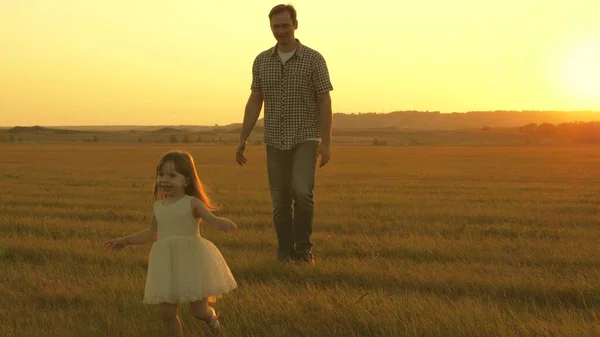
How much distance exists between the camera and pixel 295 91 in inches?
256

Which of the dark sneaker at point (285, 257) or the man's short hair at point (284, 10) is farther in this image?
the dark sneaker at point (285, 257)

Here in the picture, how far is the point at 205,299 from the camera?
4.14 meters

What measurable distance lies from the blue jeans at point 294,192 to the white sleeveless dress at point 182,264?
7.26 feet

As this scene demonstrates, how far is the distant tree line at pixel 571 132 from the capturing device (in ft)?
295

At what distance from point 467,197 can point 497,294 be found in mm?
8319

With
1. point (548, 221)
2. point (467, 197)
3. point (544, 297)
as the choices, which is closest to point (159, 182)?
point (544, 297)

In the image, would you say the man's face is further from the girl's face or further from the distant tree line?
the distant tree line

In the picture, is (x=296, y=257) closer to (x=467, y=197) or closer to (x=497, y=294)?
(x=497, y=294)

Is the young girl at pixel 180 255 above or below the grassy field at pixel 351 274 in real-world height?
above

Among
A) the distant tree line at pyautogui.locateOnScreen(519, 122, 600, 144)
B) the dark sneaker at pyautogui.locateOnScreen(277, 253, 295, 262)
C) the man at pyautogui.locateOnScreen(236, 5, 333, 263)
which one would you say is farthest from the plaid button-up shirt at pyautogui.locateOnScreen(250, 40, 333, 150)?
the distant tree line at pyautogui.locateOnScreen(519, 122, 600, 144)

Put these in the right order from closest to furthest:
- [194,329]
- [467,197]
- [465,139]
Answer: [194,329] < [467,197] < [465,139]

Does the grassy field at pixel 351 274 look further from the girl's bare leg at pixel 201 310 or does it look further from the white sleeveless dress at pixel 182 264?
the white sleeveless dress at pixel 182 264

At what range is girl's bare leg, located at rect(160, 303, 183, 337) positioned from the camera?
414cm

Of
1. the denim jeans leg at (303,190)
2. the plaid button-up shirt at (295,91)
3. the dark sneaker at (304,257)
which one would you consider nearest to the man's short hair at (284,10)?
the plaid button-up shirt at (295,91)
